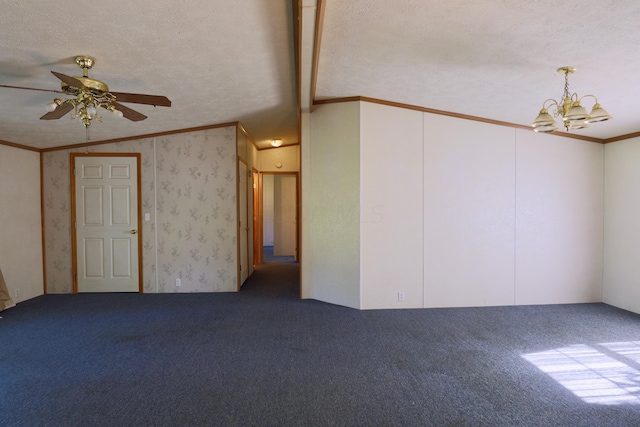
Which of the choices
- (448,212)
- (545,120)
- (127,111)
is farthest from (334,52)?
(448,212)

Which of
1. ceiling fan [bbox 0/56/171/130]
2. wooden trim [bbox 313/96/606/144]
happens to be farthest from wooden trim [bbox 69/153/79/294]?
wooden trim [bbox 313/96/606/144]

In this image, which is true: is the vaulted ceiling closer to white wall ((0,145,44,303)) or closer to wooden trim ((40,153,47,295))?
white wall ((0,145,44,303))

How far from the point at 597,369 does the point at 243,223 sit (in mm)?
4822

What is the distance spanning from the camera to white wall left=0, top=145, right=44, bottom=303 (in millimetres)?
4691

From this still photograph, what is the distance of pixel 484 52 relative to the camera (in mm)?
2865

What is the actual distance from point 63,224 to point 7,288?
1117 mm

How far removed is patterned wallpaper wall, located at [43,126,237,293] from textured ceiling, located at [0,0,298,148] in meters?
0.88

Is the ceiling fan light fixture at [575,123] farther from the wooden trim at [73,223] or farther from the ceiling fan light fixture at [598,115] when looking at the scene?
the wooden trim at [73,223]

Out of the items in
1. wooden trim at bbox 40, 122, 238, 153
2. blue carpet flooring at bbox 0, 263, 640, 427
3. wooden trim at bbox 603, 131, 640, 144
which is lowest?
blue carpet flooring at bbox 0, 263, 640, 427

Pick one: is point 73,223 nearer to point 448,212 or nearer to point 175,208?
point 175,208

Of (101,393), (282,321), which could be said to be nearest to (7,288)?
(101,393)

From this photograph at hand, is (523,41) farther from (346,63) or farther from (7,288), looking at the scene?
(7,288)

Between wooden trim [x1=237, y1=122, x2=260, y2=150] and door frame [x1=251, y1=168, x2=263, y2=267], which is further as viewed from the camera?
door frame [x1=251, y1=168, x2=263, y2=267]

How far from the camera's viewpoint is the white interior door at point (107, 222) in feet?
17.5
